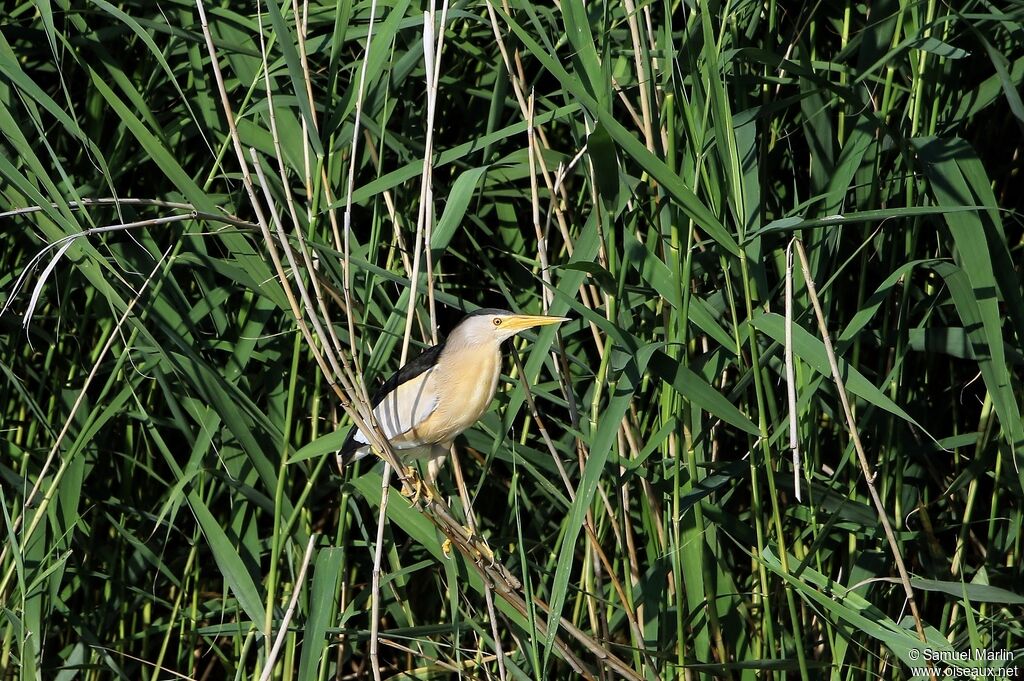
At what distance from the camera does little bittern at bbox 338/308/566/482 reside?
1767 millimetres

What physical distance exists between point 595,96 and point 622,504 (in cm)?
66

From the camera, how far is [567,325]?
1939 mm

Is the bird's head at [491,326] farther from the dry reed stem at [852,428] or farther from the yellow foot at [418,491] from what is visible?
the dry reed stem at [852,428]

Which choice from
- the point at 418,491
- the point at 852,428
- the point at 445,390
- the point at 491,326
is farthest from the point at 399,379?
the point at 852,428

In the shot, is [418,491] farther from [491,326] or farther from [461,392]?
[491,326]

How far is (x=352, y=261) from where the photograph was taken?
1503 mm

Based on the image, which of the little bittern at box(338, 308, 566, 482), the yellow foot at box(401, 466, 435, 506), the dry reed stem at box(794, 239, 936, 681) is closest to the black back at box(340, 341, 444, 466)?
the little bittern at box(338, 308, 566, 482)

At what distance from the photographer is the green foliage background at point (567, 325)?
4.82 ft

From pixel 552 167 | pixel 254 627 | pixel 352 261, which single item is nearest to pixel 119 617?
pixel 254 627

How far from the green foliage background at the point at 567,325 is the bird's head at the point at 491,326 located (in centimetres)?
7

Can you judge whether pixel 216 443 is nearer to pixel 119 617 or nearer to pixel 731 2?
pixel 119 617

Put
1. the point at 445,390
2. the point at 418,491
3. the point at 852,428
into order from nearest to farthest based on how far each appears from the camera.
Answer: the point at 852,428, the point at 418,491, the point at 445,390

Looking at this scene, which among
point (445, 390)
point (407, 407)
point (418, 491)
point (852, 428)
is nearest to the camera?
point (852, 428)

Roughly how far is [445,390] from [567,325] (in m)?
0.30
